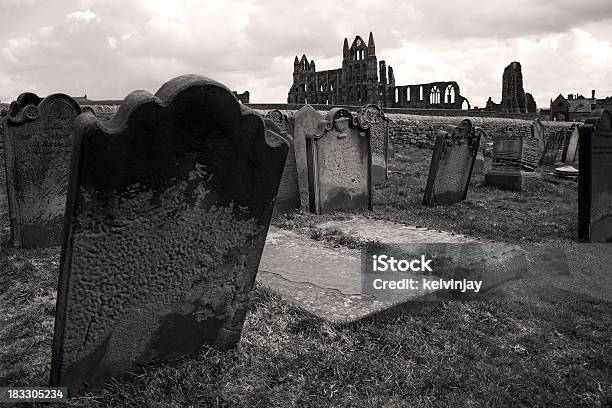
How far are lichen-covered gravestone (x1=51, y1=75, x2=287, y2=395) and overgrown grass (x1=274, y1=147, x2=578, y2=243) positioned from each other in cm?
360

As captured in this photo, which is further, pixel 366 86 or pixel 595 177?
pixel 366 86

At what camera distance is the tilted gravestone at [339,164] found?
7.61 metres

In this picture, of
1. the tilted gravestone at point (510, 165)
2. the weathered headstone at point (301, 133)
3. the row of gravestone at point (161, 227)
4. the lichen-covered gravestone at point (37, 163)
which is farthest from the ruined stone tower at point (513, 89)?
the row of gravestone at point (161, 227)

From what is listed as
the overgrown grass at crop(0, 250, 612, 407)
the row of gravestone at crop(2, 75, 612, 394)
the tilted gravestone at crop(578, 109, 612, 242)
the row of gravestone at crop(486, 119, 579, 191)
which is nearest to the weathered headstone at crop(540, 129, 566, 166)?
the row of gravestone at crop(486, 119, 579, 191)

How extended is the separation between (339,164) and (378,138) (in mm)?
4761

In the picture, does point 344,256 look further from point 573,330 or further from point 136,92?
point 136,92

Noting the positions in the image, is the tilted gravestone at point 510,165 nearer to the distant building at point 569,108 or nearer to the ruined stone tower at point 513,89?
the distant building at point 569,108

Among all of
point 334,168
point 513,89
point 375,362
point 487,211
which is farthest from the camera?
point 513,89

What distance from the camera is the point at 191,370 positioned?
2885 millimetres

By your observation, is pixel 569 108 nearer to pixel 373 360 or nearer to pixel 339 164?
pixel 339 164

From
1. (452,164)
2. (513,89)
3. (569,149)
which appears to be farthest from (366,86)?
(452,164)

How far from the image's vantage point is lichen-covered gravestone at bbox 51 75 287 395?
2.39 m

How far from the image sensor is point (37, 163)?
19.7 ft

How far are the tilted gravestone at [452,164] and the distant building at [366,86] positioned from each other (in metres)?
43.6
